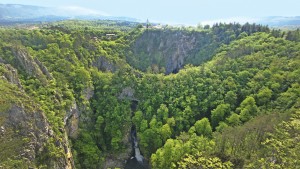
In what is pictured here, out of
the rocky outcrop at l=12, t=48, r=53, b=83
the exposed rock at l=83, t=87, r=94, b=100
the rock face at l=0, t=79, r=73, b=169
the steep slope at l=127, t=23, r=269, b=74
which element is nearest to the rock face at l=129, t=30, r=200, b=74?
the steep slope at l=127, t=23, r=269, b=74

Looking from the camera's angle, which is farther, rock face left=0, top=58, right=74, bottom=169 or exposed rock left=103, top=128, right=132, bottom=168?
exposed rock left=103, top=128, right=132, bottom=168

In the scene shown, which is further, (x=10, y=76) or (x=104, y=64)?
(x=104, y=64)

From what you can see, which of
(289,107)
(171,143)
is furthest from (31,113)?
(289,107)

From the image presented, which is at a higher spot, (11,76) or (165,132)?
(11,76)

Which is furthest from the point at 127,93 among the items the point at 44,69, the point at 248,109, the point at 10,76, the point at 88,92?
the point at 10,76

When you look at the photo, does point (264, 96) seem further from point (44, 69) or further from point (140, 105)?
point (44, 69)

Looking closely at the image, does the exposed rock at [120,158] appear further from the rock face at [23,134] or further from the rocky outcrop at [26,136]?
the rocky outcrop at [26,136]

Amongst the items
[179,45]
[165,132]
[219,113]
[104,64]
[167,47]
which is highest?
[179,45]

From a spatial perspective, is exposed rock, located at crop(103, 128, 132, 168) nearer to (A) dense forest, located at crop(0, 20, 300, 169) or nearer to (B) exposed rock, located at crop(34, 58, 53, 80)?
(A) dense forest, located at crop(0, 20, 300, 169)

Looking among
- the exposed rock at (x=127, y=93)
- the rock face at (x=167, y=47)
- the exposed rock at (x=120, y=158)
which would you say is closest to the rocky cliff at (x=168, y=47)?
the rock face at (x=167, y=47)
